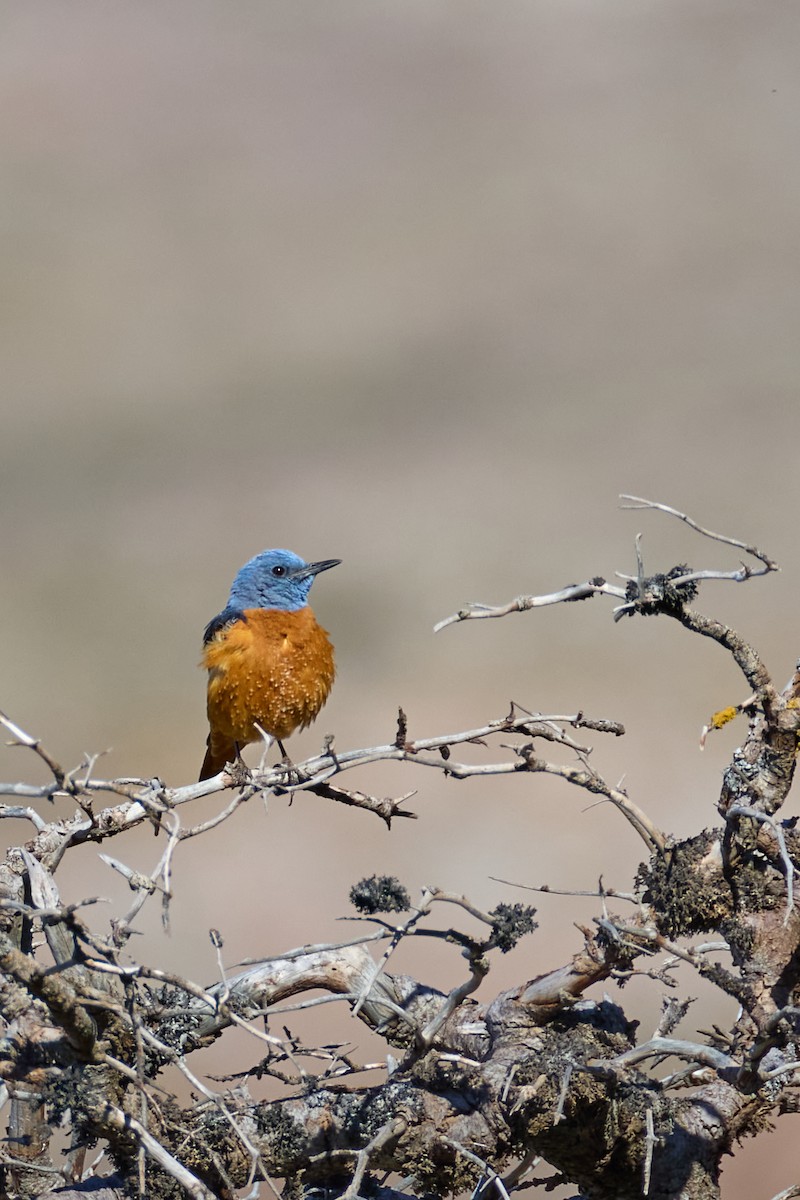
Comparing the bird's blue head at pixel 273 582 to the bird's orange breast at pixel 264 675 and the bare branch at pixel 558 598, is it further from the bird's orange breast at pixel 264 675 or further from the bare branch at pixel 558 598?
the bare branch at pixel 558 598

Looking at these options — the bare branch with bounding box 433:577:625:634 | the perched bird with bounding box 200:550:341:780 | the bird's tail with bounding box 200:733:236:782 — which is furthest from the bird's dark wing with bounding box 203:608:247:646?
the bare branch with bounding box 433:577:625:634

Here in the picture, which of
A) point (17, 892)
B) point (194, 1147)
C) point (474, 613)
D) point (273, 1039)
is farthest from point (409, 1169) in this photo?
point (474, 613)

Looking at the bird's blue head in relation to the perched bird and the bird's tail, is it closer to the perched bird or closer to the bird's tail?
the perched bird

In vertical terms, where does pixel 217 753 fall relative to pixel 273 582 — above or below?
below

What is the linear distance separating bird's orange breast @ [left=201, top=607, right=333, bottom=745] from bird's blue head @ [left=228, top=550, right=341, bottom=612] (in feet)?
0.37

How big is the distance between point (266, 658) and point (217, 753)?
759 millimetres

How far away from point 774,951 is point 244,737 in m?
3.20

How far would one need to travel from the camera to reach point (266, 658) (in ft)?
18.4

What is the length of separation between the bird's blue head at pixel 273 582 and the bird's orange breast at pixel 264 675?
0.11 meters

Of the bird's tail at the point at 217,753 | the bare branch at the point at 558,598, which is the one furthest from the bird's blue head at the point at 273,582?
the bare branch at the point at 558,598

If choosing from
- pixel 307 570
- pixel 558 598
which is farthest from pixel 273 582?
pixel 558 598

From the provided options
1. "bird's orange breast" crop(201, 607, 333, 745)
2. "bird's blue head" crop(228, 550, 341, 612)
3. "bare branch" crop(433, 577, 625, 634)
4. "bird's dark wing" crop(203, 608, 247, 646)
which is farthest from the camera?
"bird's blue head" crop(228, 550, 341, 612)

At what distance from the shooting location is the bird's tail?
6.00 metres

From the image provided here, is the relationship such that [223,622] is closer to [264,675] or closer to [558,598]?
[264,675]
